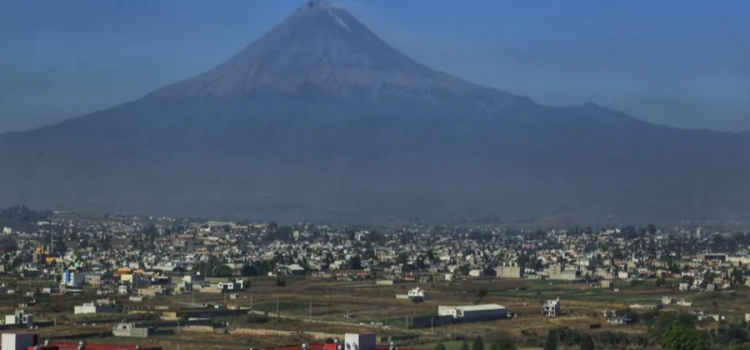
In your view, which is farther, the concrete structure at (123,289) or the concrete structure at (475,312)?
the concrete structure at (123,289)

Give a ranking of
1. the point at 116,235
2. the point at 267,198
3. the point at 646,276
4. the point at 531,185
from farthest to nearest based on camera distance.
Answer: the point at 531,185
the point at 267,198
the point at 116,235
the point at 646,276

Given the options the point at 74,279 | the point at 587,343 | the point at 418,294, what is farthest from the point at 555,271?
the point at 587,343

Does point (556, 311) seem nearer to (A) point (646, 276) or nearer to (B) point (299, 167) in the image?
(A) point (646, 276)

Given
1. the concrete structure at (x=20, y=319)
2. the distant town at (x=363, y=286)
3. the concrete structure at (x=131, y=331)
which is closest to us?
the concrete structure at (x=131, y=331)

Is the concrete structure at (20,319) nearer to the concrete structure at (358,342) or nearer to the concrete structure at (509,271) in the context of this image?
the concrete structure at (358,342)

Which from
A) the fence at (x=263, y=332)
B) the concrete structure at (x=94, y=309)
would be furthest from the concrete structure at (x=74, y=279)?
the fence at (x=263, y=332)

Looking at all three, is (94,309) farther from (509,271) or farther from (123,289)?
(509,271)

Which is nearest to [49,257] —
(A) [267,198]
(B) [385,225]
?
(B) [385,225]
